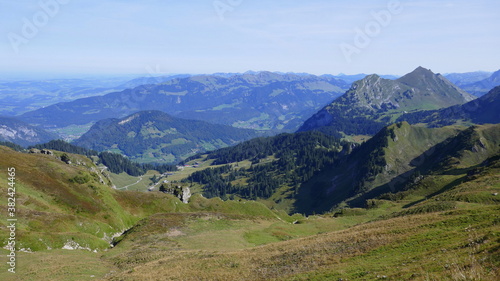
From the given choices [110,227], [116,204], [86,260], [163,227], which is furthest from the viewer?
[116,204]

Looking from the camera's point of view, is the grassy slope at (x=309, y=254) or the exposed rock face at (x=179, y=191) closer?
the grassy slope at (x=309, y=254)

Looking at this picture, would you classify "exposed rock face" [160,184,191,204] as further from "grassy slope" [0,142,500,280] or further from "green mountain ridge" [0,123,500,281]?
"grassy slope" [0,142,500,280]

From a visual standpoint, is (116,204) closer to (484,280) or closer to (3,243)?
(3,243)

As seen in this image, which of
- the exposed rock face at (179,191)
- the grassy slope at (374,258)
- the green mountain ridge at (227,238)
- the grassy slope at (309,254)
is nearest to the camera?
the grassy slope at (374,258)

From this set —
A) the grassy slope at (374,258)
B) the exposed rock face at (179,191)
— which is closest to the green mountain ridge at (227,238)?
the grassy slope at (374,258)

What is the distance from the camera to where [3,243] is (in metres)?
51.7

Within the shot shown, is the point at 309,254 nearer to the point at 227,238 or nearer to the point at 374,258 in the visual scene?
the point at 374,258

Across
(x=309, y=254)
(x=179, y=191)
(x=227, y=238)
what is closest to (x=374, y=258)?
(x=309, y=254)

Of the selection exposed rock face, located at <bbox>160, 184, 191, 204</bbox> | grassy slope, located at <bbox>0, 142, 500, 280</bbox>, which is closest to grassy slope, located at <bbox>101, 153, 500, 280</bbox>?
grassy slope, located at <bbox>0, 142, 500, 280</bbox>

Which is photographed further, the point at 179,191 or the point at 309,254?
the point at 179,191

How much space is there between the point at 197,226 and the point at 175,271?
4212 cm

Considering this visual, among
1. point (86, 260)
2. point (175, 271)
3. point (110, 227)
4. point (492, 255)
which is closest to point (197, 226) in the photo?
point (110, 227)

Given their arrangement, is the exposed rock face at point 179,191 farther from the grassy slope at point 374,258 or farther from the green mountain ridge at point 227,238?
the grassy slope at point 374,258

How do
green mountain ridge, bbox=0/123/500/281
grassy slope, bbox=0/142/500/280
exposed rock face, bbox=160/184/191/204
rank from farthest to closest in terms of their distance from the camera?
1. exposed rock face, bbox=160/184/191/204
2. green mountain ridge, bbox=0/123/500/281
3. grassy slope, bbox=0/142/500/280
